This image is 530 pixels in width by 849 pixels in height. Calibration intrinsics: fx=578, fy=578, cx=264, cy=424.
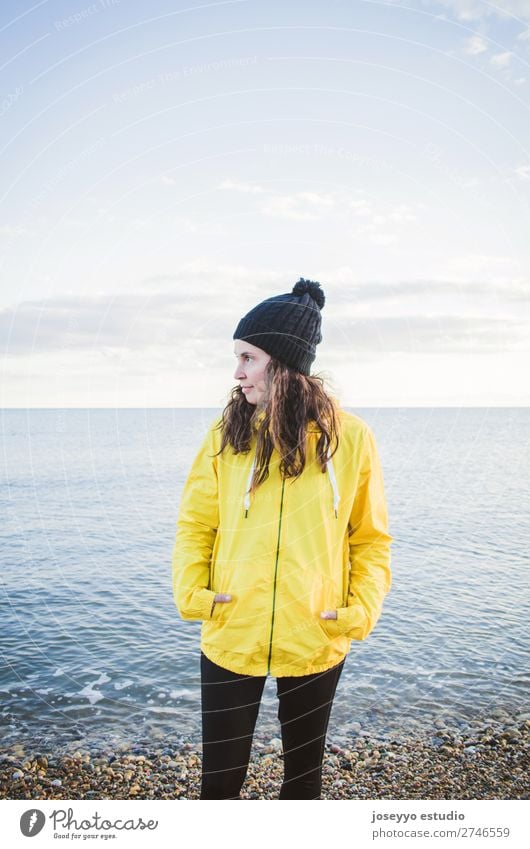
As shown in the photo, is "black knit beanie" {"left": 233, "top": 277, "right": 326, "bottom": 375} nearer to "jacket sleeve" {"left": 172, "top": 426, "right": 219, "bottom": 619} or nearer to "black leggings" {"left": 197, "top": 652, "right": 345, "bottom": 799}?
"jacket sleeve" {"left": 172, "top": 426, "right": 219, "bottom": 619}

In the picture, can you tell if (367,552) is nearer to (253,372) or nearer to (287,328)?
(253,372)

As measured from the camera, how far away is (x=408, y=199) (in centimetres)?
431

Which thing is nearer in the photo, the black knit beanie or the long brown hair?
the long brown hair

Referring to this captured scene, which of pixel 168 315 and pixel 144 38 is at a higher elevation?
pixel 144 38

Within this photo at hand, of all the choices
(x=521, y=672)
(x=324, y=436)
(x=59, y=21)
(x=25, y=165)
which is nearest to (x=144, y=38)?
(x=59, y=21)

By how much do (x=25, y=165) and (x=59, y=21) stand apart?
955mm

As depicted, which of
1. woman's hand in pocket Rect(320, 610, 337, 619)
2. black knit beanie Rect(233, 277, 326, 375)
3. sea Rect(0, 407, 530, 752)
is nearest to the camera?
woman's hand in pocket Rect(320, 610, 337, 619)

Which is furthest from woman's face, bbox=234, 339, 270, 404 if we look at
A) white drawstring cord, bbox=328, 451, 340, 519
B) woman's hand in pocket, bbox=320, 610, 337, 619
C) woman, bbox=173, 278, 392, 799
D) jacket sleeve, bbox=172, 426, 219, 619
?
woman's hand in pocket, bbox=320, 610, 337, 619

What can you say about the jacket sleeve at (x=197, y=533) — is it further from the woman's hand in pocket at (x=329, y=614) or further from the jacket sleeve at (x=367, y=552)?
the jacket sleeve at (x=367, y=552)

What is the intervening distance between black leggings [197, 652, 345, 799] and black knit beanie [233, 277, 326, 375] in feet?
4.38

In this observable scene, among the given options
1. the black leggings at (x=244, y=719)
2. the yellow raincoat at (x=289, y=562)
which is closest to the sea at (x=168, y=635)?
the black leggings at (x=244, y=719)

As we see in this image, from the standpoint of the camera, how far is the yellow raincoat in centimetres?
238
